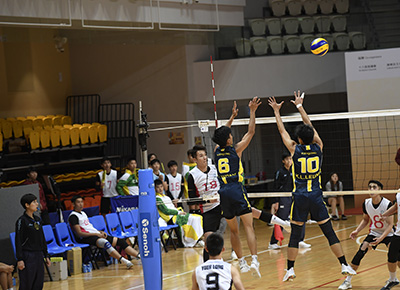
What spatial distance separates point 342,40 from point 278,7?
2430mm

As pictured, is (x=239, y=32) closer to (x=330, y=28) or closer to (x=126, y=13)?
(x=330, y=28)

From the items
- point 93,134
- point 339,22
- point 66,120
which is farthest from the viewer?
point 66,120

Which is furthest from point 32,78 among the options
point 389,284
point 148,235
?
point 389,284

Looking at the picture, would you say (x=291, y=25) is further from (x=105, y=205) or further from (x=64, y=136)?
(x=105, y=205)

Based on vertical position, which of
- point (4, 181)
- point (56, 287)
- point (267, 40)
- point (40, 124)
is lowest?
point (56, 287)

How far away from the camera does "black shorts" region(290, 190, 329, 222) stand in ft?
28.0

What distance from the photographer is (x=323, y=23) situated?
61.9ft

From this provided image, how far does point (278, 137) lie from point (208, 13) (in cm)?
512

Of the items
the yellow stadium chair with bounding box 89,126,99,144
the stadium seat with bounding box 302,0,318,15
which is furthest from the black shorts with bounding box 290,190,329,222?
the stadium seat with bounding box 302,0,318,15

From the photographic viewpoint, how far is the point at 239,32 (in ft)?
60.0

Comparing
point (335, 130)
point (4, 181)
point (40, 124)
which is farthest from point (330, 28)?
point (4, 181)

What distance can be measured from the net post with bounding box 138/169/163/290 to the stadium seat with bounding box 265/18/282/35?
11.2 m

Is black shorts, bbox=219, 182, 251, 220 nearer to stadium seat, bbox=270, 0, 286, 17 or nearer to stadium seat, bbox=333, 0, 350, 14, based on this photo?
stadium seat, bbox=333, 0, 350, 14

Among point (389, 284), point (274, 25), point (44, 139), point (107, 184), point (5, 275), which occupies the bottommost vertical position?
point (389, 284)
